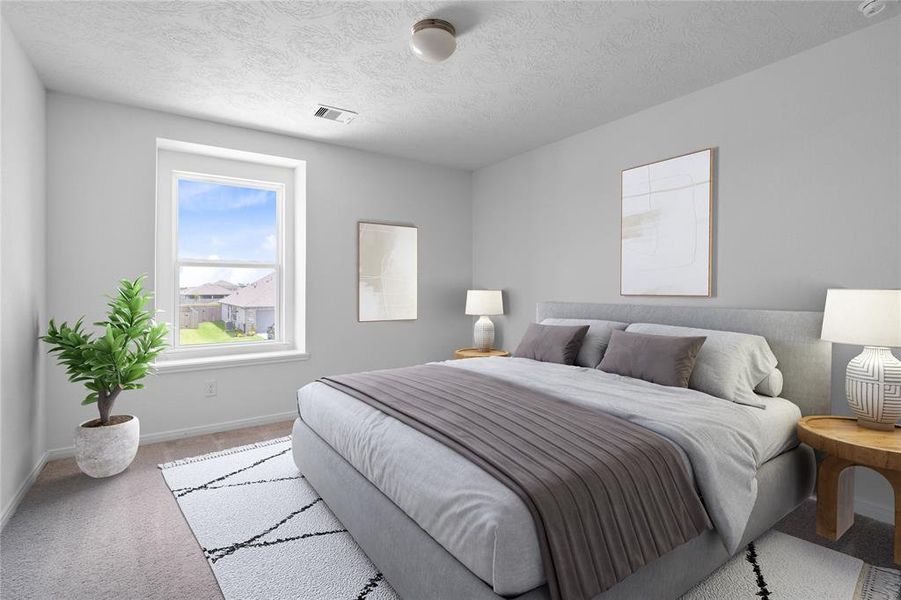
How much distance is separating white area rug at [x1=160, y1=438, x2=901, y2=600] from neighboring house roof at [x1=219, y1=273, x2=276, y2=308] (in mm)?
1872

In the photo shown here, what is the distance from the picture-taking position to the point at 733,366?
7.95 feet

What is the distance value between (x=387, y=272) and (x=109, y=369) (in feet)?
8.18

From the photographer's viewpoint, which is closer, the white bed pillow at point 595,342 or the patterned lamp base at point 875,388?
the patterned lamp base at point 875,388

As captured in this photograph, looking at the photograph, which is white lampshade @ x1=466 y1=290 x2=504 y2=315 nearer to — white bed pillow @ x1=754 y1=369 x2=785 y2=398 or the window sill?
the window sill

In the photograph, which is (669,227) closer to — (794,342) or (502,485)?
(794,342)

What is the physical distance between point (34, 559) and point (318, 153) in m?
3.43

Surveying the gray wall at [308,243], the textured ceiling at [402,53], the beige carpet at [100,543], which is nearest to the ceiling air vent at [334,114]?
the textured ceiling at [402,53]

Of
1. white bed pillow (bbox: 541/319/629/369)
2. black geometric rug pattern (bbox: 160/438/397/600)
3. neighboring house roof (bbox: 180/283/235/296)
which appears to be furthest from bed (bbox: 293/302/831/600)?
neighboring house roof (bbox: 180/283/235/296)

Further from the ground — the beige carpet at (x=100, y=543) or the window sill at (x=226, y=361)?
the window sill at (x=226, y=361)

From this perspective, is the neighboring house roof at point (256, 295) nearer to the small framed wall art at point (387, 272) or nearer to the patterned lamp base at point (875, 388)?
the small framed wall art at point (387, 272)

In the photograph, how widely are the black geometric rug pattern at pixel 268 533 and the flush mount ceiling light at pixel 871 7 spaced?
343 centimetres

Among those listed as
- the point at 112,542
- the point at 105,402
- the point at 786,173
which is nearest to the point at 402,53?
the point at 786,173

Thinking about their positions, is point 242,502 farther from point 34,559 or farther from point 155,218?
point 155,218

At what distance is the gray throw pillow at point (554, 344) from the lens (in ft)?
10.6
